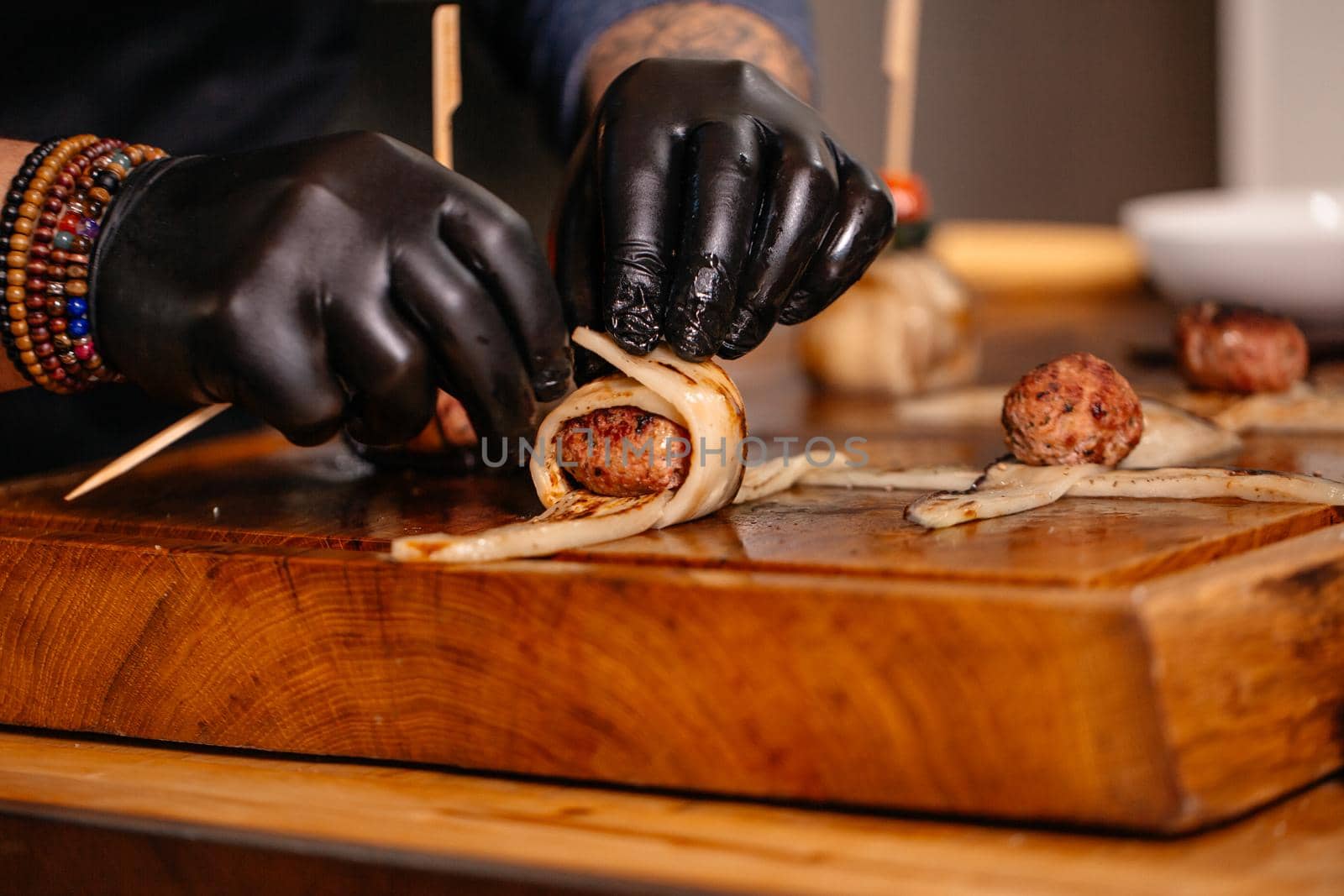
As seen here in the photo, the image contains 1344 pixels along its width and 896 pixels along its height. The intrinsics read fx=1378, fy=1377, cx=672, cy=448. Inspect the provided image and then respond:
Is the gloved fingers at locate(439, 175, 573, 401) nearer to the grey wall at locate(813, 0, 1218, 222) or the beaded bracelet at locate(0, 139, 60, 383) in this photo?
the beaded bracelet at locate(0, 139, 60, 383)

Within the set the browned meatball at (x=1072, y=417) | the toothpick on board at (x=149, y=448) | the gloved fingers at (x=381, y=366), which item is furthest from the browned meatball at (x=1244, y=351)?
the toothpick on board at (x=149, y=448)

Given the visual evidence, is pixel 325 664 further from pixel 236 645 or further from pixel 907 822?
pixel 907 822

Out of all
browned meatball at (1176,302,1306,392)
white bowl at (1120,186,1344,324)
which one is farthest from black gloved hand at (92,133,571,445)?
white bowl at (1120,186,1344,324)

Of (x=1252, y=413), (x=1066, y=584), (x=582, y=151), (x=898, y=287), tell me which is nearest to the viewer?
(x=1066, y=584)

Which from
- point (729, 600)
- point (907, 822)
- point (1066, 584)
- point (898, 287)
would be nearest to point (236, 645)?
point (729, 600)

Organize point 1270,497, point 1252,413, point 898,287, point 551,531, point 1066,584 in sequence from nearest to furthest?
1. point 1066,584
2. point 551,531
3. point 1270,497
4. point 1252,413
5. point 898,287

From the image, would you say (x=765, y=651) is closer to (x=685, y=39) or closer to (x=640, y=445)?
(x=640, y=445)
